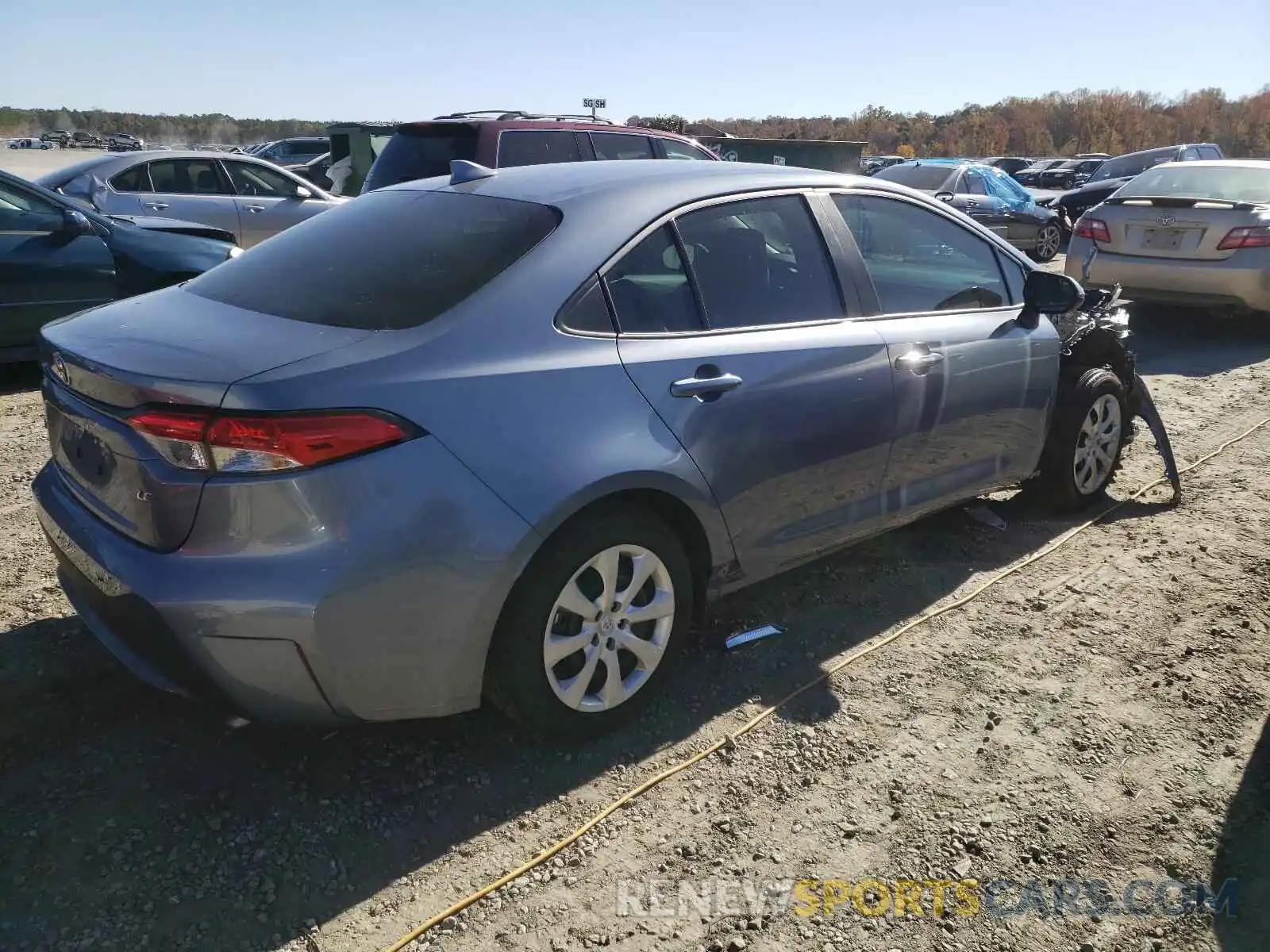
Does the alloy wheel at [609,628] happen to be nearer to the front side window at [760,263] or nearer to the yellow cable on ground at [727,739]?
the yellow cable on ground at [727,739]

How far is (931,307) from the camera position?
393cm

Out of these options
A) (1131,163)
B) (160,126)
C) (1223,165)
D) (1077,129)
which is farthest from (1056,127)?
(160,126)

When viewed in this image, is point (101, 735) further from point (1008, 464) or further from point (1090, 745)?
point (1008, 464)

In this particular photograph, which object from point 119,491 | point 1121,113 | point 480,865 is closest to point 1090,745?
point 480,865

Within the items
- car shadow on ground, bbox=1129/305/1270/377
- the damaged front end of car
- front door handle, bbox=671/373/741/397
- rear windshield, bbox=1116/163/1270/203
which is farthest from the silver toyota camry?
rear windshield, bbox=1116/163/1270/203

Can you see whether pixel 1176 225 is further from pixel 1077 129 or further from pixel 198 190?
pixel 1077 129

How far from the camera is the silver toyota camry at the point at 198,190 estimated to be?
374 inches

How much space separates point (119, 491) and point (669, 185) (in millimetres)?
1851

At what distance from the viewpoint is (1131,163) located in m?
18.3

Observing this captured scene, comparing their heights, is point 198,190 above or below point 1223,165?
below

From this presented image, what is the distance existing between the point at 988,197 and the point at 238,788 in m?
13.8

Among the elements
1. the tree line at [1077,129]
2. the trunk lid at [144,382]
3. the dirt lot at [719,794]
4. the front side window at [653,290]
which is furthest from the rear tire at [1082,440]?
the tree line at [1077,129]

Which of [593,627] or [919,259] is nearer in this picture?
[593,627]

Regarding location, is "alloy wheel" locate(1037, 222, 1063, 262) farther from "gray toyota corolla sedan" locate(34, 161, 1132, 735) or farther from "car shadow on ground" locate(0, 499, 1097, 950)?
"car shadow on ground" locate(0, 499, 1097, 950)
